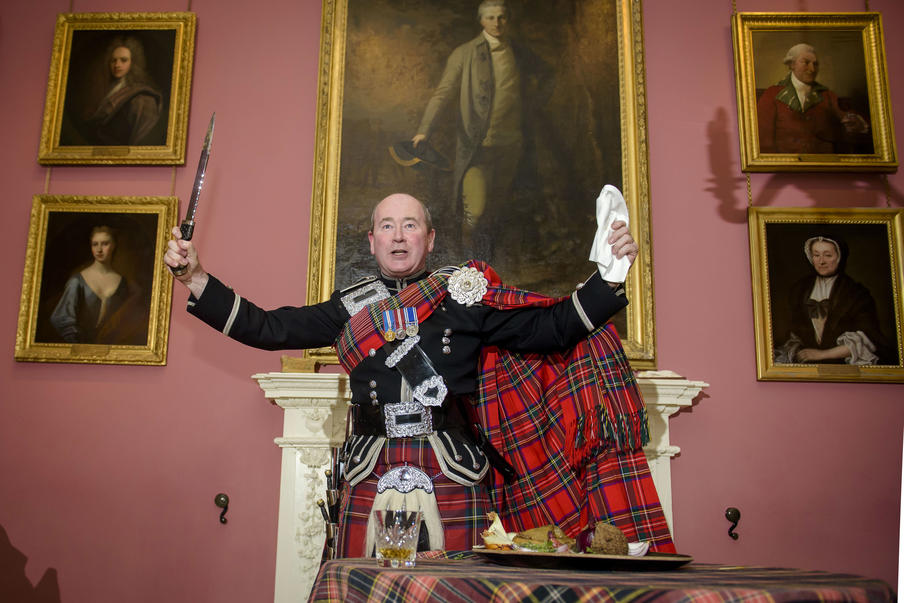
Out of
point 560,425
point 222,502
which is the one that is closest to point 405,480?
point 560,425

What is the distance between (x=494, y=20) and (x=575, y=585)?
11.4 ft

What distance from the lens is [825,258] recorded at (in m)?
3.76

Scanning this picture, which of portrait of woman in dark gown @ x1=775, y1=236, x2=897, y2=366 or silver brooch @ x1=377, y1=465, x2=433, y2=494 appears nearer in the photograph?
silver brooch @ x1=377, y1=465, x2=433, y2=494

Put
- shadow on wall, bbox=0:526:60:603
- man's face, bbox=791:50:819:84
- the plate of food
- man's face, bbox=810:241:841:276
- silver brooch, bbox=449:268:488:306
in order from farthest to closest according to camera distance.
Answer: man's face, bbox=791:50:819:84 < man's face, bbox=810:241:841:276 < shadow on wall, bbox=0:526:60:603 < silver brooch, bbox=449:268:488:306 < the plate of food

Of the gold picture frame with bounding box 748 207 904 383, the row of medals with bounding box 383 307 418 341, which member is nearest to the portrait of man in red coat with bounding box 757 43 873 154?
the gold picture frame with bounding box 748 207 904 383

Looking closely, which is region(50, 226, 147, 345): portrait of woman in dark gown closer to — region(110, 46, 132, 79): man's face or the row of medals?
region(110, 46, 132, 79): man's face

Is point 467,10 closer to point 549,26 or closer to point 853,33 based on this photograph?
point 549,26

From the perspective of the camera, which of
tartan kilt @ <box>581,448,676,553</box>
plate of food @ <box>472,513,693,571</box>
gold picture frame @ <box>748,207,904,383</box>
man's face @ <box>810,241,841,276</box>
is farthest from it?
man's face @ <box>810,241,841,276</box>

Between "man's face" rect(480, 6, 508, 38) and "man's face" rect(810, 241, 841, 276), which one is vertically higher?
"man's face" rect(480, 6, 508, 38)

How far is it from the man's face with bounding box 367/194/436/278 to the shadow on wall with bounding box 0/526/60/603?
2.26m

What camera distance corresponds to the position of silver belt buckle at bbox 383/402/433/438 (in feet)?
7.69

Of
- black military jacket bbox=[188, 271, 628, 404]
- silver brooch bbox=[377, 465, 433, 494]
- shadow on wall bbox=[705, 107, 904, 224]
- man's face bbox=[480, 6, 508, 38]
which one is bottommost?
silver brooch bbox=[377, 465, 433, 494]

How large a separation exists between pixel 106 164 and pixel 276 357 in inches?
53.5

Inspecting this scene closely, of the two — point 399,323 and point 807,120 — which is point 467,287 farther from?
point 807,120
